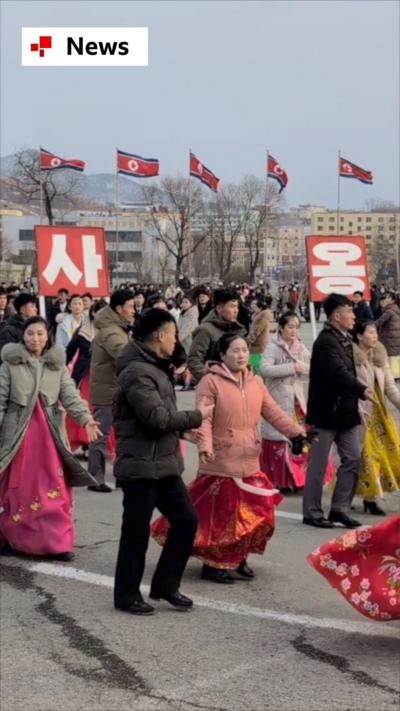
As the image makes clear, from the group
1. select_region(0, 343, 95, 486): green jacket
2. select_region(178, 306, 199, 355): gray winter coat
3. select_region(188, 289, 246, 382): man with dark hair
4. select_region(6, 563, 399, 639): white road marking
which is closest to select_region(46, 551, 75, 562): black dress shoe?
select_region(6, 563, 399, 639): white road marking

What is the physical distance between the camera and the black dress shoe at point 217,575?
6.84 metres

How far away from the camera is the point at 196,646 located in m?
5.60

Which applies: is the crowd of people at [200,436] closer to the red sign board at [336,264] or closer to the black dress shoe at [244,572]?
the black dress shoe at [244,572]

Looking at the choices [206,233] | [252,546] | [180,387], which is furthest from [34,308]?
[206,233]

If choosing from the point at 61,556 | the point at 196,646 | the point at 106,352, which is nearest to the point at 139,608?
the point at 196,646

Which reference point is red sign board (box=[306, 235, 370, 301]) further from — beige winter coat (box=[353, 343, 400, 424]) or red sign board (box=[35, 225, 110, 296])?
beige winter coat (box=[353, 343, 400, 424])

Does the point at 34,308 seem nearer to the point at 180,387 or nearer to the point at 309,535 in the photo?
the point at 309,535

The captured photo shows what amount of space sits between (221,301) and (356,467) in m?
1.76

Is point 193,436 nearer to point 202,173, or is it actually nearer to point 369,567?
point 369,567

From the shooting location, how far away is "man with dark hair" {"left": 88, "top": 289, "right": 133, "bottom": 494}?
984cm

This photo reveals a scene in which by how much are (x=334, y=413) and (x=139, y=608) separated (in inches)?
106

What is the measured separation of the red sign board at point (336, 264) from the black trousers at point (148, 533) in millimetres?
8003

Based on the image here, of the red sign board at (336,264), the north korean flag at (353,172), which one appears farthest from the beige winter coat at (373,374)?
the north korean flag at (353,172)

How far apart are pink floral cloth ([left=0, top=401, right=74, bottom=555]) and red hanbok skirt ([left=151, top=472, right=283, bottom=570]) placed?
2.97ft
